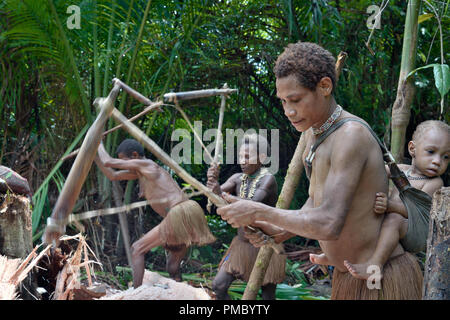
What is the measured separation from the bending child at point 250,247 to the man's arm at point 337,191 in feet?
5.80

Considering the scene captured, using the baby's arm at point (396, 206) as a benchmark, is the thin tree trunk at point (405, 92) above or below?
above

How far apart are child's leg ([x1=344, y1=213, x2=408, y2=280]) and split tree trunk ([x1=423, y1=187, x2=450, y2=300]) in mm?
131

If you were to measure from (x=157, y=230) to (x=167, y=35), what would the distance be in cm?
194

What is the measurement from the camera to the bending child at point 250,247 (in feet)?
11.8

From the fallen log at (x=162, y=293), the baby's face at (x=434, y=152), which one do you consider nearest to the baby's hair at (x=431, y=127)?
the baby's face at (x=434, y=152)

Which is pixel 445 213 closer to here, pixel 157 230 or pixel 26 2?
pixel 157 230

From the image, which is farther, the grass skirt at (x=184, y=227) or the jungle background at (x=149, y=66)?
the jungle background at (x=149, y=66)

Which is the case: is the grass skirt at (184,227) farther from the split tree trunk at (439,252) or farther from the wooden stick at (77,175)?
the wooden stick at (77,175)

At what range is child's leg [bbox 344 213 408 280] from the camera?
6.24 feet

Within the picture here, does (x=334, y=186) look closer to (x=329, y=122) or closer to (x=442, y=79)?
(x=329, y=122)

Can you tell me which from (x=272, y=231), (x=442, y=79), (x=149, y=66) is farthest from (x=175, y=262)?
(x=442, y=79)

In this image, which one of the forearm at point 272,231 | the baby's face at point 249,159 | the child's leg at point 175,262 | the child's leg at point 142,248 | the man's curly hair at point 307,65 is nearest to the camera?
the man's curly hair at point 307,65

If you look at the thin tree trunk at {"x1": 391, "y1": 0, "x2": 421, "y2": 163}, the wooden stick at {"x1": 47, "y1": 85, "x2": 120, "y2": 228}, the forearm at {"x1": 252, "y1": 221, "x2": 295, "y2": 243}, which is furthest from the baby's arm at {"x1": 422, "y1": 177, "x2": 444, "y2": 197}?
the wooden stick at {"x1": 47, "y1": 85, "x2": 120, "y2": 228}
